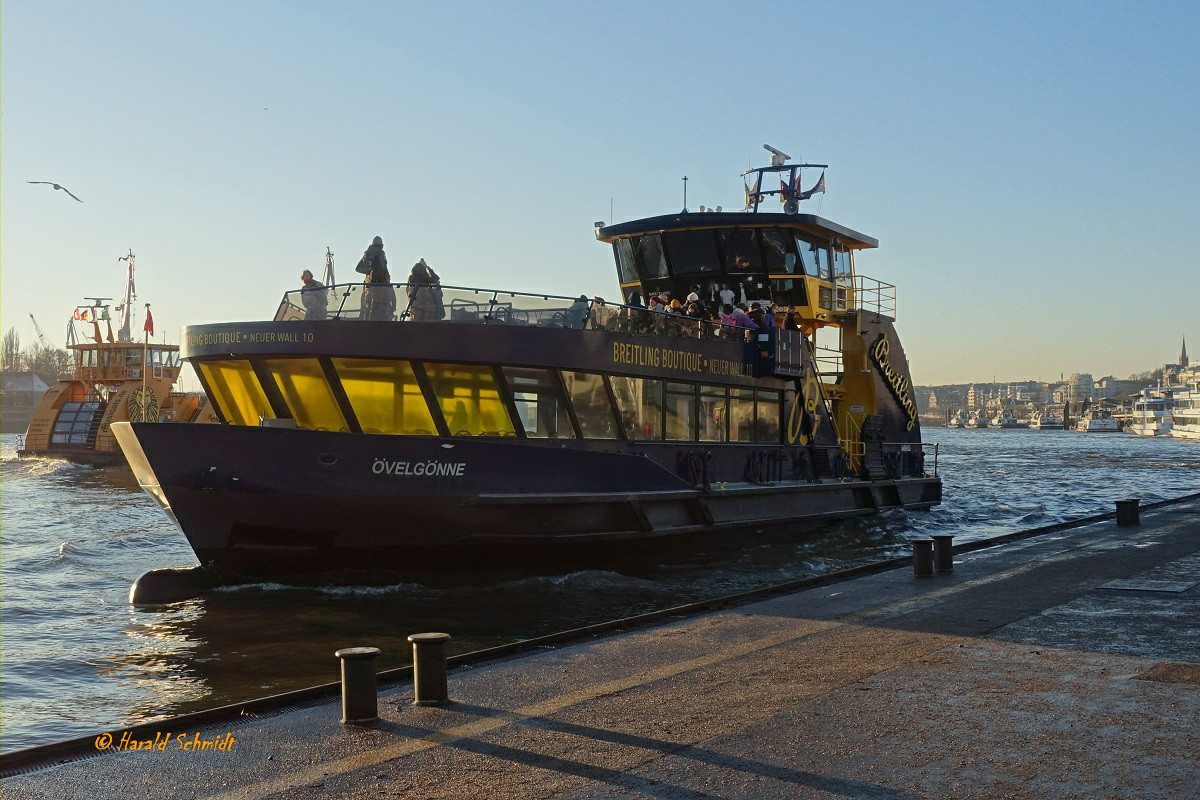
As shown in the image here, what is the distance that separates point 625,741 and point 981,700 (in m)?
2.59

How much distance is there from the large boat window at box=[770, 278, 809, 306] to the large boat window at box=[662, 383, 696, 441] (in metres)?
5.32

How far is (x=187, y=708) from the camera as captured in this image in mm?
9102

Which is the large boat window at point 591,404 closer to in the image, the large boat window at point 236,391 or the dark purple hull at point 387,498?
the dark purple hull at point 387,498

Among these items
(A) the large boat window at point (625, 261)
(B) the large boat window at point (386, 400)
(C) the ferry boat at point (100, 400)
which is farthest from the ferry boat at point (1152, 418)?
(B) the large boat window at point (386, 400)

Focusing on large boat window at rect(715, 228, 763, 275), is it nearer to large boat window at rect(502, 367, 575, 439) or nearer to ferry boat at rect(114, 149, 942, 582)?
ferry boat at rect(114, 149, 942, 582)

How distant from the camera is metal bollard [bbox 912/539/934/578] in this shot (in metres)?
13.4

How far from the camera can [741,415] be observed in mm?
18812

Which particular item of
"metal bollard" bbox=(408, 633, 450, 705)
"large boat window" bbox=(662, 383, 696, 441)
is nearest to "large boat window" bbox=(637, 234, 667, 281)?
"large boat window" bbox=(662, 383, 696, 441)

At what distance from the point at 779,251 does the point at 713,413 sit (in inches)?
207

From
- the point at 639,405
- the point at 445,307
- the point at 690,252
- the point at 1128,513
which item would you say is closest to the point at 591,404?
the point at 639,405

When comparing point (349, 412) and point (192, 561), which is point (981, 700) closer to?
point (349, 412)

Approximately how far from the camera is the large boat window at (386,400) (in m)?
14.2

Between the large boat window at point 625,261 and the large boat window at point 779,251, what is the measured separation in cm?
263

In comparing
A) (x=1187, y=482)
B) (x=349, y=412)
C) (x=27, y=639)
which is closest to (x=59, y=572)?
(x=27, y=639)
